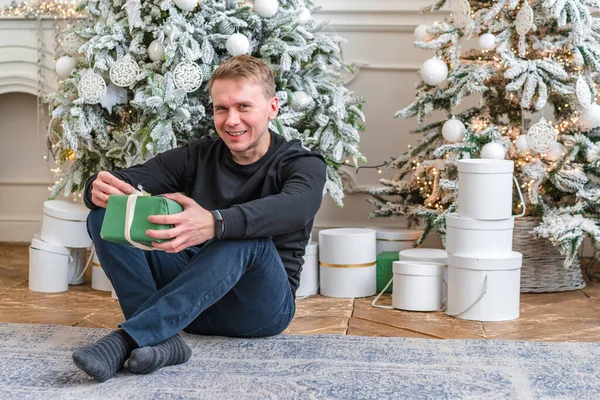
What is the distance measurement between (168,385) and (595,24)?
225 centimetres

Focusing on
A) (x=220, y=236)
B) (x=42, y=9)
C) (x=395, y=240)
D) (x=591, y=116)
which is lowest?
(x=395, y=240)

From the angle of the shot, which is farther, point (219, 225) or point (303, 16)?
point (303, 16)

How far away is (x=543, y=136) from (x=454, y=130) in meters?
0.34

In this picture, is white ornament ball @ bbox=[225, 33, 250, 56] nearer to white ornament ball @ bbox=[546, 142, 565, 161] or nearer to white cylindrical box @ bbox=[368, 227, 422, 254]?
white cylindrical box @ bbox=[368, 227, 422, 254]

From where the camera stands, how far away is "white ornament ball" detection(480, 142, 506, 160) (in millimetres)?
3176

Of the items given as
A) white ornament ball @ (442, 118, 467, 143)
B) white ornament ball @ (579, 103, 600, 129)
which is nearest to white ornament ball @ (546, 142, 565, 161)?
white ornament ball @ (579, 103, 600, 129)

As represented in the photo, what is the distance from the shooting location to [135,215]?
2010 mm

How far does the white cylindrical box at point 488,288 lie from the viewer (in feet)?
9.27

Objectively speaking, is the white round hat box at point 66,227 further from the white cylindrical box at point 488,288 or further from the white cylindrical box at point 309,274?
the white cylindrical box at point 488,288

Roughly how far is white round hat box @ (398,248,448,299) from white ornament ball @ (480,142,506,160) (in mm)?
406

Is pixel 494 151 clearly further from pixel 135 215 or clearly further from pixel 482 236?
pixel 135 215

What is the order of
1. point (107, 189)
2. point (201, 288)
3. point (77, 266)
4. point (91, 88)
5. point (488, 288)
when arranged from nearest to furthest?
point (201, 288) → point (107, 189) → point (488, 288) → point (91, 88) → point (77, 266)

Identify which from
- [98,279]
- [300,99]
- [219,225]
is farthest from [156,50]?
[219,225]

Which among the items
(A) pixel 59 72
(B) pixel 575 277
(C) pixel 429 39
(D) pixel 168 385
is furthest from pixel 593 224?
(A) pixel 59 72
